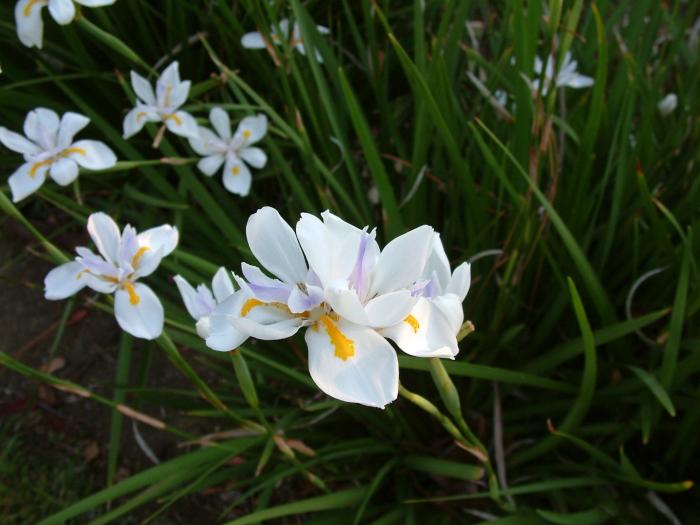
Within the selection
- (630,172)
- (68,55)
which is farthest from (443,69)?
(68,55)

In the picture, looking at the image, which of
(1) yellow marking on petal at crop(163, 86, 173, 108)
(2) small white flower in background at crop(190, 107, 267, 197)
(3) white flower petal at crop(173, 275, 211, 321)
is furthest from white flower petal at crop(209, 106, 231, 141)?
(3) white flower petal at crop(173, 275, 211, 321)

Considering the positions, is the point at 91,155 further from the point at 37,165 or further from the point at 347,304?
the point at 347,304

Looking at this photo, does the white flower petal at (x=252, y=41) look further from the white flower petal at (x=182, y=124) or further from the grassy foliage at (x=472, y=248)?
the white flower petal at (x=182, y=124)

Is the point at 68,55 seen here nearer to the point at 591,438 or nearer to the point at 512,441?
the point at 512,441

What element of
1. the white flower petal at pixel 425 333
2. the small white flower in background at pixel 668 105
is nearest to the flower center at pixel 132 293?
the white flower petal at pixel 425 333

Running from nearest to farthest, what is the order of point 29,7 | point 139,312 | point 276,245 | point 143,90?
point 276,245, point 139,312, point 29,7, point 143,90

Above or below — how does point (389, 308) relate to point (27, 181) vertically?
above

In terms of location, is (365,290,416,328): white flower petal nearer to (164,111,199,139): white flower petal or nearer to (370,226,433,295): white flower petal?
(370,226,433,295): white flower petal

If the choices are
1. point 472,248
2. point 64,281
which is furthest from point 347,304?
point 472,248

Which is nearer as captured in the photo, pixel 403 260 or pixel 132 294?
pixel 403 260
